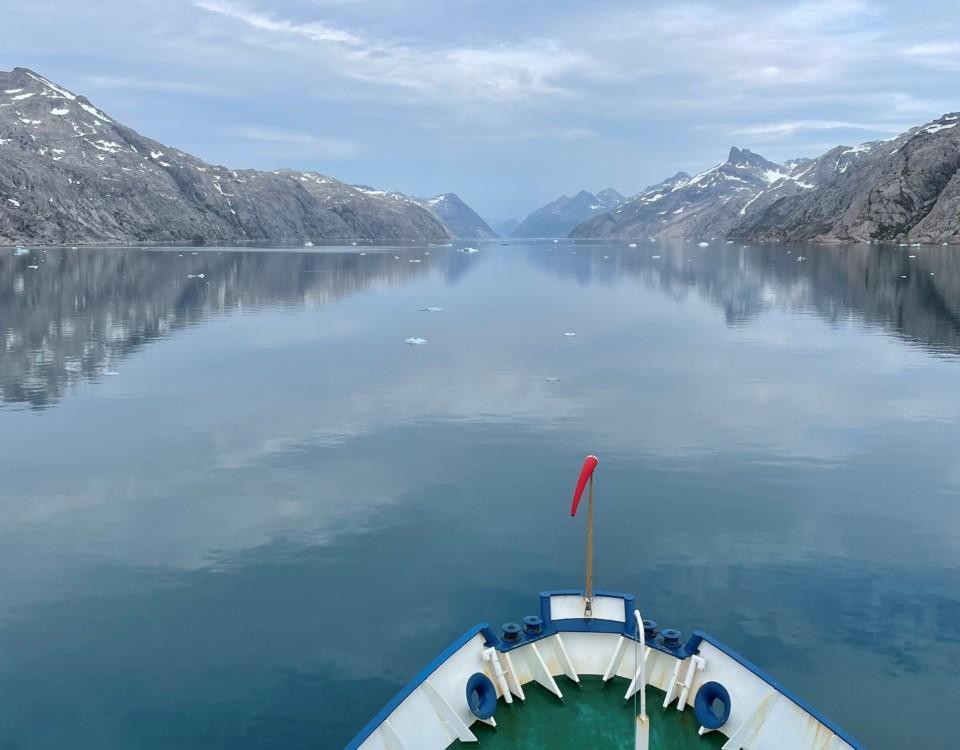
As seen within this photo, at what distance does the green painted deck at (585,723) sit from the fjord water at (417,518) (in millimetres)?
2698

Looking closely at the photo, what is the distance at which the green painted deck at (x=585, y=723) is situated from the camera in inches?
556

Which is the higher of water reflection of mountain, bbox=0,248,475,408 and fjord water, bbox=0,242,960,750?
water reflection of mountain, bbox=0,248,475,408

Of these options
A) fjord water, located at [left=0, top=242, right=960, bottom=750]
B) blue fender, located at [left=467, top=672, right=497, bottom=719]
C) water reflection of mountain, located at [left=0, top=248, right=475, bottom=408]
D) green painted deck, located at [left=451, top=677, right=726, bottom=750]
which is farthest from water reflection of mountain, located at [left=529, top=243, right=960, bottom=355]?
blue fender, located at [left=467, top=672, right=497, bottom=719]

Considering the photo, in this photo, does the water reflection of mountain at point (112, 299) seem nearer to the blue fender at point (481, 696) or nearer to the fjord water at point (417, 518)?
the fjord water at point (417, 518)

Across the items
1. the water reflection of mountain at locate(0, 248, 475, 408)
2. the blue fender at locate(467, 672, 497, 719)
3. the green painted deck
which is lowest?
the green painted deck

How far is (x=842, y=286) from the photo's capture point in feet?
341

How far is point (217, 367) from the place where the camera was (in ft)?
164

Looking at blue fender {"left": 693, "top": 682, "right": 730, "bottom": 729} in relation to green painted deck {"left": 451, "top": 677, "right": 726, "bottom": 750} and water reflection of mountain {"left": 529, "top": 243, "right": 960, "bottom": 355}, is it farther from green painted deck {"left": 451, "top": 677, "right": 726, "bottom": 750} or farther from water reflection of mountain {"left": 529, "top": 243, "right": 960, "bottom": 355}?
water reflection of mountain {"left": 529, "top": 243, "right": 960, "bottom": 355}

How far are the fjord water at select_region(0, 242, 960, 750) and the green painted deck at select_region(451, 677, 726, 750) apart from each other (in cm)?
270

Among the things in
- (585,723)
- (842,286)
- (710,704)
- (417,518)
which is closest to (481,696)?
(585,723)

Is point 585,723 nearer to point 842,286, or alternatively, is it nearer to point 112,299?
point 112,299

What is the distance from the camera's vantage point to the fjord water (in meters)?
16.2

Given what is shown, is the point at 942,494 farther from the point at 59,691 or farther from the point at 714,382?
the point at 59,691

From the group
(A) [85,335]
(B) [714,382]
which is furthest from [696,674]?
(A) [85,335]
